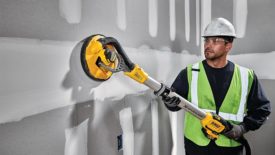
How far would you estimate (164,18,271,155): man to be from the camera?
64.3 inches

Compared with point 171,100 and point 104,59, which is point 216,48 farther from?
point 104,59

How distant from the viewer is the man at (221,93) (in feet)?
5.36

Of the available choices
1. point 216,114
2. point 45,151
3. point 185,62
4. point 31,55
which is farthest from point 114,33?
point 185,62

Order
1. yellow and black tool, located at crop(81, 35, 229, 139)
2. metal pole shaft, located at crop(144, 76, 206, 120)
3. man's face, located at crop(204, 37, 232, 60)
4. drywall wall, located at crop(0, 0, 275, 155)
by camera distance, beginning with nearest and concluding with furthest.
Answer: drywall wall, located at crop(0, 0, 275, 155) → yellow and black tool, located at crop(81, 35, 229, 139) → metal pole shaft, located at crop(144, 76, 206, 120) → man's face, located at crop(204, 37, 232, 60)

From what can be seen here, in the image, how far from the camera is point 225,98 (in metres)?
1.63

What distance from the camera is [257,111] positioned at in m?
1.65

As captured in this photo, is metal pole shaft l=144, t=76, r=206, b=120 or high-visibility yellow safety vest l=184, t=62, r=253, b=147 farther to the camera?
high-visibility yellow safety vest l=184, t=62, r=253, b=147

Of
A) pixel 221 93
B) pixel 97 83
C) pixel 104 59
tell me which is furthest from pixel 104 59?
pixel 221 93

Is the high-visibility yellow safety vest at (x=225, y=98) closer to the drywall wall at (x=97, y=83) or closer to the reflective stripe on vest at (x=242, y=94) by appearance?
the reflective stripe on vest at (x=242, y=94)

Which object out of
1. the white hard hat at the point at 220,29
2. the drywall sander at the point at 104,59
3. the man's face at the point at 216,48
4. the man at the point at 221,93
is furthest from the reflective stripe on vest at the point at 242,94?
the drywall sander at the point at 104,59

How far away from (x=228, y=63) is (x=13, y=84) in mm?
1369

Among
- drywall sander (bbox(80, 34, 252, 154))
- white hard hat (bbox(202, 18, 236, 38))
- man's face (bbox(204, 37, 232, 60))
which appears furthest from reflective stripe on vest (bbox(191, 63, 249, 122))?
drywall sander (bbox(80, 34, 252, 154))

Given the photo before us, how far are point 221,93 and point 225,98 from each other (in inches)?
1.6

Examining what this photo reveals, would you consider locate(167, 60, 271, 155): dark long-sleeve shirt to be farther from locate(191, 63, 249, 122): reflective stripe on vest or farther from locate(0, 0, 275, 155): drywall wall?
locate(0, 0, 275, 155): drywall wall
